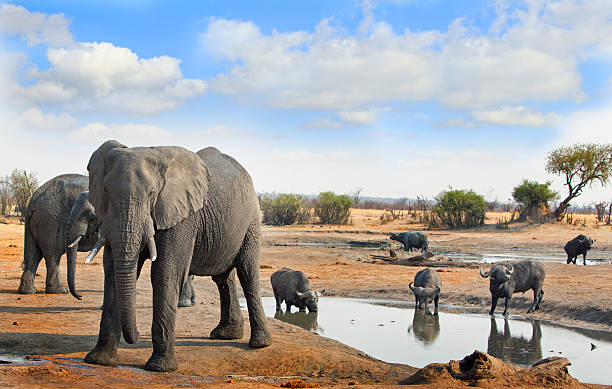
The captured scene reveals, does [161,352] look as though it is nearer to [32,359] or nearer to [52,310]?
[32,359]

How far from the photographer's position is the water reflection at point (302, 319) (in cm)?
1252

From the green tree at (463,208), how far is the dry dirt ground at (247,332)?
78.0 ft

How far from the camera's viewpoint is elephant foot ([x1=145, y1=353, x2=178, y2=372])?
6882 mm

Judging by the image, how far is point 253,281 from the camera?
8461mm

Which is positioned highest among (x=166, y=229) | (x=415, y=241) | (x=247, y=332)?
(x=166, y=229)

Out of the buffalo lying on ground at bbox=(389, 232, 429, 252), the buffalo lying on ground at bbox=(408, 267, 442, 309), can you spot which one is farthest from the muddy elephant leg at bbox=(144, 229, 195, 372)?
the buffalo lying on ground at bbox=(389, 232, 429, 252)

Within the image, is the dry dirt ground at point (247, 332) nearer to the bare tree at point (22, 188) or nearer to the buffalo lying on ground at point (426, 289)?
the buffalo lying on ground at point (426, 289)

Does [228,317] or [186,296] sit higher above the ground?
[228,317]

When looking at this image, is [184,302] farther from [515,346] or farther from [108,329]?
[515,346]

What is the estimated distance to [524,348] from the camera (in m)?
11.0

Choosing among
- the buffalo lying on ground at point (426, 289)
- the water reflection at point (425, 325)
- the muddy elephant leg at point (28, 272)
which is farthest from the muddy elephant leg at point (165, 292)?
the buffalo lying on ground at point (426, 289)

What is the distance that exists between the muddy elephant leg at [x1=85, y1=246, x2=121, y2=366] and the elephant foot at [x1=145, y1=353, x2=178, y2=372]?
1.43 feet

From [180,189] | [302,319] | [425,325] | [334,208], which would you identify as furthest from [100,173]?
[334,208]

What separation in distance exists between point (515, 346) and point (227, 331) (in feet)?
18.0
